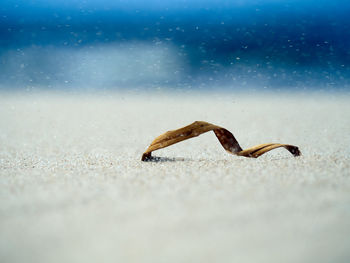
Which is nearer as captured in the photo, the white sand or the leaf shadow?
→ the white sand

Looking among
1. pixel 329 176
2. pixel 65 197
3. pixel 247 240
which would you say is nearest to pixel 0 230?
pixel 65 197

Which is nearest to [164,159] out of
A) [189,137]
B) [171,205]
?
[189,137]

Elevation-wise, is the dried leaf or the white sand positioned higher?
the dried leaf

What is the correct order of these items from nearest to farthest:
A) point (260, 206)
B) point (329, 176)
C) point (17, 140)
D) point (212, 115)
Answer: point (260, 206) < point (329, 176) < point (17, 140) < point (212, 115)

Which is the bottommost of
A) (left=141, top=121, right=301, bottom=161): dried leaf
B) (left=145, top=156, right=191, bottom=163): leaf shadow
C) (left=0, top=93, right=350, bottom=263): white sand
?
(left=0, top=93, right=350, bottom=263): white sand

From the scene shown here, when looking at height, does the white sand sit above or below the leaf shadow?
below

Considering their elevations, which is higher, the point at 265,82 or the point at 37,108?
the point at 265,82

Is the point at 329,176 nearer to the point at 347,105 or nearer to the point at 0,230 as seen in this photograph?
the point at 0,230

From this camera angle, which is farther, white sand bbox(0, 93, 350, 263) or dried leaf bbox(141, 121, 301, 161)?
dried leaf bbox(141, 121, 301, 161)

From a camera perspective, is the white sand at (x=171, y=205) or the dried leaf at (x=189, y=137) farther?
the dried leaf at (x=189, y=137)

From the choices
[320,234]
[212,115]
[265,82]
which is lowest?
[320,234]

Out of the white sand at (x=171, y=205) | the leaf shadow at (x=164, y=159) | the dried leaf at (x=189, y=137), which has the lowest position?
the white sand at (x=171, y=205)
